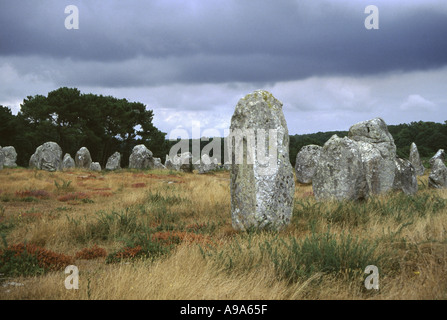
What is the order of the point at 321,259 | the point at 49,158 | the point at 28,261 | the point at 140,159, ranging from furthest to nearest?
the point at 140,159, the point at 49,158, the point at 28,261, the point at 321,259

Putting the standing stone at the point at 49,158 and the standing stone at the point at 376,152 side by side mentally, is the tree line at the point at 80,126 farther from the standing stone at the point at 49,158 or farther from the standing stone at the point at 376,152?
the standing stone at the point at 376,152

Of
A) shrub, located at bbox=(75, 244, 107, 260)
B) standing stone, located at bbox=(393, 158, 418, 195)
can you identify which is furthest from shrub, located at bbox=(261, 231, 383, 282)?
standing stone, located at bbox=(393, 158, 418, 195)

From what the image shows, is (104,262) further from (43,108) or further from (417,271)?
(43,108)

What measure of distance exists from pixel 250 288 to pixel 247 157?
374 cm

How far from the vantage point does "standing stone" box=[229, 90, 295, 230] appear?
7.72 m

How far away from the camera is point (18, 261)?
599 centimetres

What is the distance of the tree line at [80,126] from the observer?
42.7 m

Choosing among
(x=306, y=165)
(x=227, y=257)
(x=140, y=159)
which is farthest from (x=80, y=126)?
(x=227, y=257)

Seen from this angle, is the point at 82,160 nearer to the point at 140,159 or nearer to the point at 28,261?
the point at 140,159

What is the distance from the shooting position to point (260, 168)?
25.6 feet

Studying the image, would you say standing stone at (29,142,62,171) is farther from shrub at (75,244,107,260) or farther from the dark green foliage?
shrub at (75,244,107,260)

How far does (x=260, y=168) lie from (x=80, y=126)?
39609 mm

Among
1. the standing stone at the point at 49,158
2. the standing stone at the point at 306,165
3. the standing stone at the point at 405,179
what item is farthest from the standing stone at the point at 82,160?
the standing stone at the point at 405,179

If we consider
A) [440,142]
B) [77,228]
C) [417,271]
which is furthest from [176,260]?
[440,142]
